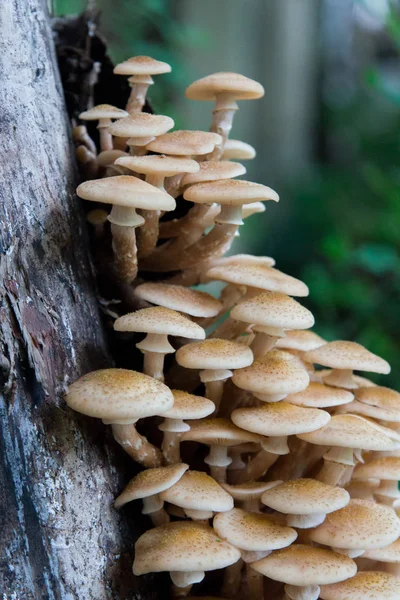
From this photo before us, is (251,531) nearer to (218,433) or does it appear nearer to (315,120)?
(218,433)

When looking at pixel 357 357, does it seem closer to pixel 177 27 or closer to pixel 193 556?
pixel 193 556

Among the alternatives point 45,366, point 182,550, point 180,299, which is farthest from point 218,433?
point 45,366

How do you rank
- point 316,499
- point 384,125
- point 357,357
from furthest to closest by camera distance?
point 384,125
point 357,357
point 316,499

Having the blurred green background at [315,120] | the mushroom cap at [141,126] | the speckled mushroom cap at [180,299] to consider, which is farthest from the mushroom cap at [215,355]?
the blurred green background at [315,120]

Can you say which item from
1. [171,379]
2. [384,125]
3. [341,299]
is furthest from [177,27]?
[171,379]

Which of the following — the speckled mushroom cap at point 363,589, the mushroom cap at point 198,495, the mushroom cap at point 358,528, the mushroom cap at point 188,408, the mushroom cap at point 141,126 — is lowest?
the speckled mushroom cap at point 363,589

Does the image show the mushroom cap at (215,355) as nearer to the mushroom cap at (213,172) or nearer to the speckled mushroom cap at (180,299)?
the speckled mushroom cap at (180,299)

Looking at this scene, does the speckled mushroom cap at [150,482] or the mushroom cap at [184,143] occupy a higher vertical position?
the mushroom cap at [184,143]
